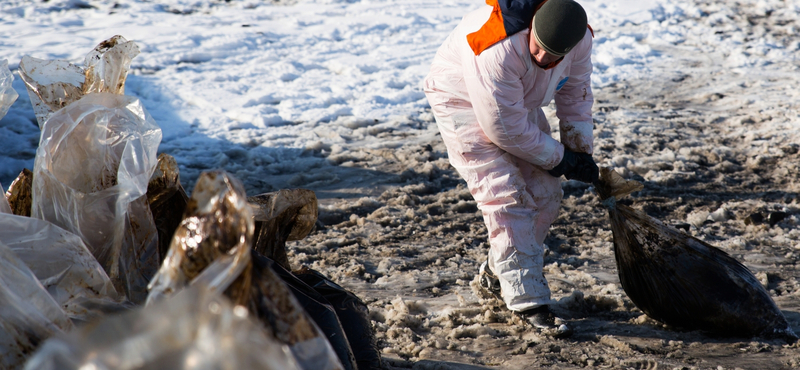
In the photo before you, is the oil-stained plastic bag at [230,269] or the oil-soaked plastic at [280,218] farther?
the oil-soaked plastic at [280,218]

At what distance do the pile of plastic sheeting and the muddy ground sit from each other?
0.63 m

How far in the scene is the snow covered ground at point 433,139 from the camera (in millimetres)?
2355

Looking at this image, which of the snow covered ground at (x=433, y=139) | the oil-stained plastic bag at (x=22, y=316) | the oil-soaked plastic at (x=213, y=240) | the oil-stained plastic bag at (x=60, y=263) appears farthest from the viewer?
the snow covered ground at (x=433, y=139)

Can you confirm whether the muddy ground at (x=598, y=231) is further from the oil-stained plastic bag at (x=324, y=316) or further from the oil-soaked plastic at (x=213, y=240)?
the oil-soaked plastic at (x=213, y=240)

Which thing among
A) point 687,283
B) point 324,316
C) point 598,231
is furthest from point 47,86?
point 598,231

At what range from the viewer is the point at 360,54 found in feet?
22.5

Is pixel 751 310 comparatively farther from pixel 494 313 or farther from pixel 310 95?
pixel 310 95

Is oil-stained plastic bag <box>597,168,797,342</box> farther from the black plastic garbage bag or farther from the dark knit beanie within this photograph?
the black plastic garbage bag

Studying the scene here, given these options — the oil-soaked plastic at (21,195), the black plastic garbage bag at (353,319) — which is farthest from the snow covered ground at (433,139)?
the oil-soaked plastic at (21,195)

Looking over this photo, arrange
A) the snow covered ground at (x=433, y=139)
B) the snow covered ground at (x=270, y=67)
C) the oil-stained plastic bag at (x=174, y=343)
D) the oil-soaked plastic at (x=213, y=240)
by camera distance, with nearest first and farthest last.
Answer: the oil-stained plastic bag at (x=174, y=343) < the oil-soaked plastic at (x=213, y=240) < the snow covered ground at (x=433, y=139) < the snow covered ground at (x=270, y=67)

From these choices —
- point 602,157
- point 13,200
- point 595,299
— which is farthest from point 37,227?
point 602,157

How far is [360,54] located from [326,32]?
88 centimetres

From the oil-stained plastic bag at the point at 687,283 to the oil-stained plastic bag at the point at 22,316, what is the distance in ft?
6.51

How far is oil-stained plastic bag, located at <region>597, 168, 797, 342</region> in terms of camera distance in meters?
2.12
